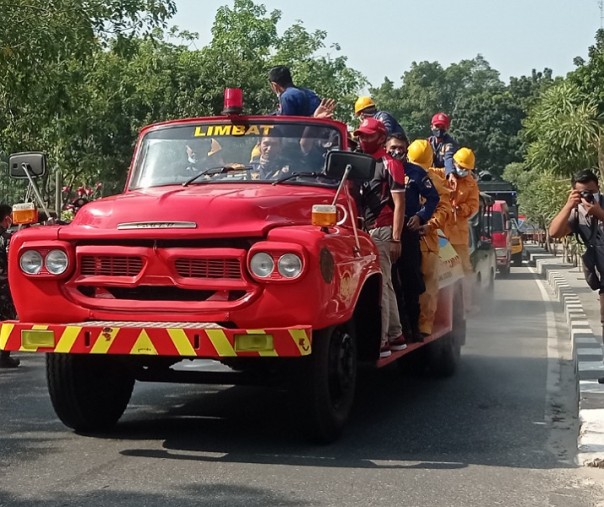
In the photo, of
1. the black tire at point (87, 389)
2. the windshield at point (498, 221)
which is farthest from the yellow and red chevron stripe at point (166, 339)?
the windshield at point (498, 221)

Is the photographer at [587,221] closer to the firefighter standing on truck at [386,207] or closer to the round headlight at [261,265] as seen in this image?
the firefighter standing on truck at [386,207]

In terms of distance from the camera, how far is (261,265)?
22.3 ft

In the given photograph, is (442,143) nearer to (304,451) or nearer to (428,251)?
(428,251)

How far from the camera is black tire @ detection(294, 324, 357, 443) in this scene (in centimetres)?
701

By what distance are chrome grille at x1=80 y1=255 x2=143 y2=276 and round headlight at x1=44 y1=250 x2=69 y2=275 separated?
10cm

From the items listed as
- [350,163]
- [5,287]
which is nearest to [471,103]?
[5,287]

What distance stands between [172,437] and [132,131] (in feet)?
105

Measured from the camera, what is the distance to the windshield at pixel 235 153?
8203 millimetres

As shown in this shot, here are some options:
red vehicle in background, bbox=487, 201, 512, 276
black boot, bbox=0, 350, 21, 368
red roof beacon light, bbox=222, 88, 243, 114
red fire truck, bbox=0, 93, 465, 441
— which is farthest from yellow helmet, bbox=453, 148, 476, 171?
red vehicle in background, bbox=487, 201, 512, 276

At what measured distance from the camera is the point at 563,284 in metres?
24.5

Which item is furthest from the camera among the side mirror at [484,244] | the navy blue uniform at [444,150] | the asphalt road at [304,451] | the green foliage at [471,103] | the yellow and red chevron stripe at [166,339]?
the green foliage at [471,103]

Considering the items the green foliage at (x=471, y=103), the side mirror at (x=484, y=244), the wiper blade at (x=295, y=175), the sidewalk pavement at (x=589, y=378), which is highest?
the green foliage at (x=471, y=103)

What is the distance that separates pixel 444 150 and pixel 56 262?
660cm

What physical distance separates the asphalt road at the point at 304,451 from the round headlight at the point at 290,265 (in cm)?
109
